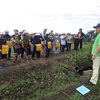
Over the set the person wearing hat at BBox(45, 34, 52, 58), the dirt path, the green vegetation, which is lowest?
the green vegetation

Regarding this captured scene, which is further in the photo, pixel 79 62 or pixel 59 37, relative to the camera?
pixel 59 37

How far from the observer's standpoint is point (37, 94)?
9609mm

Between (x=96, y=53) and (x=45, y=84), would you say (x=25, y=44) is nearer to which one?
(x=45, y=84)

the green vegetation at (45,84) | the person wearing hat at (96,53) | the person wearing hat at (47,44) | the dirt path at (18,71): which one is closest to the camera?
the person wearing hat at (96,53)

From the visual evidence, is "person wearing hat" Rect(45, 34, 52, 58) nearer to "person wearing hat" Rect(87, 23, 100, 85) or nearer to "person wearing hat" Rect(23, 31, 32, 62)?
"person wearing hat" Rect(23, 31, 32, 62)

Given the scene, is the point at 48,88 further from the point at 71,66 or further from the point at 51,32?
the point at 51,32

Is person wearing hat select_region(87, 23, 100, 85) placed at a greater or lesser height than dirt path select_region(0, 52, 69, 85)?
greater

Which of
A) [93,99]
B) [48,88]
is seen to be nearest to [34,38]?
[48,88]

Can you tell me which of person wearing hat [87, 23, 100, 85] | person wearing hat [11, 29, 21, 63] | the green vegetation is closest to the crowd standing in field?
person wearing hat [11, 29, 21, 63]

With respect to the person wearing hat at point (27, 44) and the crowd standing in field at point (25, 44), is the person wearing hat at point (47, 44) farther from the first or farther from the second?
the person wearing hat at point (27, 44)

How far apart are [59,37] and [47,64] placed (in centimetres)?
722

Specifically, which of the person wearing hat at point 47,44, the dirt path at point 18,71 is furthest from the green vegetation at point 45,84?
the person wearing hat at point 47,44

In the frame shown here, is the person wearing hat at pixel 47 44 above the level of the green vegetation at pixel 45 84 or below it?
above

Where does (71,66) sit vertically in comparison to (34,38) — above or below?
below
